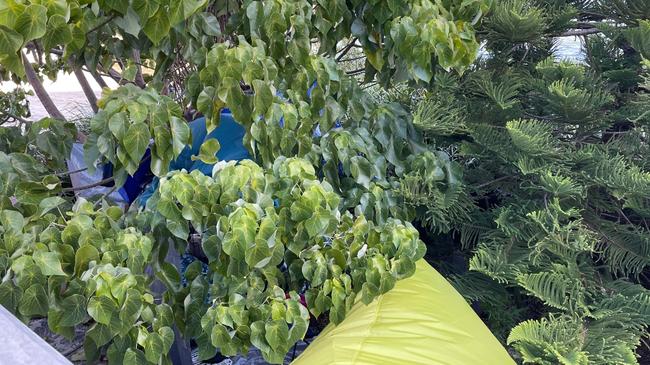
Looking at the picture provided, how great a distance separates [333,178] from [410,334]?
514mm

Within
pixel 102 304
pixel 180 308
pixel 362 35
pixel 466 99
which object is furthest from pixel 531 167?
pixel 102 304

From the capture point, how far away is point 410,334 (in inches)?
54.2

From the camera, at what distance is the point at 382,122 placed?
1777 mm

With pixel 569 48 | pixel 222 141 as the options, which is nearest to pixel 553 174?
pixel 569 48

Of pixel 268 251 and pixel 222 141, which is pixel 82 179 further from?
pixel 268 251

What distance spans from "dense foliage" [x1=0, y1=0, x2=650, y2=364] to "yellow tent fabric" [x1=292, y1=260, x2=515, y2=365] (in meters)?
0.08

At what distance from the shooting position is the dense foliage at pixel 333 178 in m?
1.16

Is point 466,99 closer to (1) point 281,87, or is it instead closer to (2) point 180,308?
(1) point 281,87

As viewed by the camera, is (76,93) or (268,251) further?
(76,93)

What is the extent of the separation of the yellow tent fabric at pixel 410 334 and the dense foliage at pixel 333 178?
0.27 ft

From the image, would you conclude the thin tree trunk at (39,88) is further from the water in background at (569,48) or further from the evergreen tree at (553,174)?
the water in background at (569,48)

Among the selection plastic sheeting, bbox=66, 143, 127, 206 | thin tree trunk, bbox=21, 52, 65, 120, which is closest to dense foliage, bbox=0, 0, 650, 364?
thin tree trunk, bbox=21, 52, 65, 120

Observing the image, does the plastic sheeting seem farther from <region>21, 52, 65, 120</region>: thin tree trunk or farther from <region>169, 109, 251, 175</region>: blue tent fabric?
<region>169, 109, 251, 175</region>: blue tent fabric

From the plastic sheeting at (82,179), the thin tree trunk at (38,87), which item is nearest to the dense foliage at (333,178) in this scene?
the thin tree trunk at (38,87)
